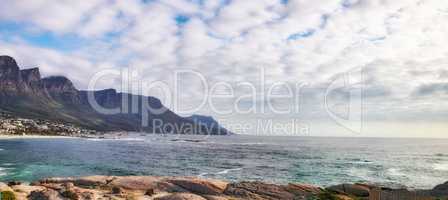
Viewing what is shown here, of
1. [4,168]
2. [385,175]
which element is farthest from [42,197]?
[385,175]

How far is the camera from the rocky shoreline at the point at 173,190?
29812 mm

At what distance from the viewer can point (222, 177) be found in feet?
186

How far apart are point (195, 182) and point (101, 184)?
10.7 m

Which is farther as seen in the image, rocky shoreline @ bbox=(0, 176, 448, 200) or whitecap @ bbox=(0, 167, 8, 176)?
whitecap @ bbox=(0, 167, 8, 176)

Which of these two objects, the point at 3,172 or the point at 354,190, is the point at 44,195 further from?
the point at 3,172

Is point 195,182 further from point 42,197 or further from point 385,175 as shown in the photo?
point 385,175

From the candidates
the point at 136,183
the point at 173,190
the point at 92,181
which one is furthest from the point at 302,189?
the point at 92,181

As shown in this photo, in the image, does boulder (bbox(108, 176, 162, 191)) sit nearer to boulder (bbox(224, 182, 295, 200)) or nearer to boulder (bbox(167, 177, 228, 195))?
boulder (bbox(167, 177, 228, 195))

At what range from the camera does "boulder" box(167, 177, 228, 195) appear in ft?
113

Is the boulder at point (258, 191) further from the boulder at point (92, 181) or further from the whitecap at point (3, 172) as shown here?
the whitecap at point (3, 172)

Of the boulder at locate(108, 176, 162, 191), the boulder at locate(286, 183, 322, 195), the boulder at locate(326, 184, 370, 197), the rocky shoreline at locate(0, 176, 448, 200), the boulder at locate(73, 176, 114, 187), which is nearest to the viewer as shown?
the rocky shoreline at locate(0, 176, 448, 200)

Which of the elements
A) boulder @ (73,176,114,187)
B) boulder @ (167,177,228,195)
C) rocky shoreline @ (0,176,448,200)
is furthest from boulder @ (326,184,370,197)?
boulder @ (73,176,114,187)

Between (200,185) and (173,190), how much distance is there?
292 centimetres

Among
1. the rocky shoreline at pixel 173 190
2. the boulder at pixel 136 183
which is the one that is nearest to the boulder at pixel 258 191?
the rocky shoreline at pixel 173 190
